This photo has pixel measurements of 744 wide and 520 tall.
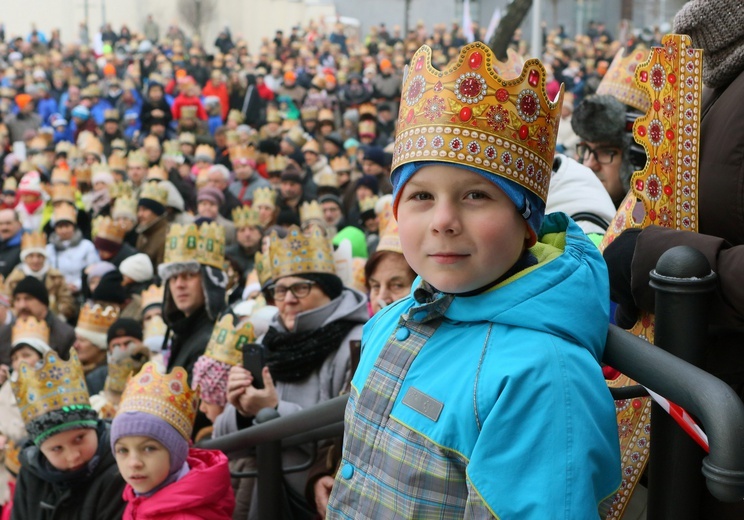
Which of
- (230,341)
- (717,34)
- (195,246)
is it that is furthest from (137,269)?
(717,34)

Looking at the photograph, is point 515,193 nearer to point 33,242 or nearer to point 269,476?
point 269,476

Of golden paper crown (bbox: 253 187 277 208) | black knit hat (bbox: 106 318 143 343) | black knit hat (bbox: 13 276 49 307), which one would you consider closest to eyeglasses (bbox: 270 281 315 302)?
black knit hat (bbox: 106 318 143 343)

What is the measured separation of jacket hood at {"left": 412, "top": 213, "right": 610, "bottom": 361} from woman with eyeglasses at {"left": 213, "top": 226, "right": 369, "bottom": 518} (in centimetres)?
206

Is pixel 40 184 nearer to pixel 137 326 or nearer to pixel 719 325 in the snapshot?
pixel 137 326

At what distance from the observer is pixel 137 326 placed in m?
6.20

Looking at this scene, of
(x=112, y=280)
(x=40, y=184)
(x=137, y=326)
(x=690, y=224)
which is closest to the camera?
(x=690, y=224)

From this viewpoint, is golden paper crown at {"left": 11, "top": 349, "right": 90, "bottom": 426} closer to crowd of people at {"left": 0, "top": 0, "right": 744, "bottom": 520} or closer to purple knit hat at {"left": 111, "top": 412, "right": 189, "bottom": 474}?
crowd of people at {"left": 0, "top": 0, "right": 744, "bottom": 520}

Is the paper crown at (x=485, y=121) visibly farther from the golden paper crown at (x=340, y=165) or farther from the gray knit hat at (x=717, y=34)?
the golden paper crown at (x=340, y=165)

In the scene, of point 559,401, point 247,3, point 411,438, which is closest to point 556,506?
point 559,401

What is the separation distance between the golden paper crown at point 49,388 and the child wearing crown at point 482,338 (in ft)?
8.99

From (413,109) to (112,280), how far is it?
6455mm

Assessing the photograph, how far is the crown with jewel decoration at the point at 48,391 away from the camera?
4043 mm

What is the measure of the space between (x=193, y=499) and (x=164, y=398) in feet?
1.69

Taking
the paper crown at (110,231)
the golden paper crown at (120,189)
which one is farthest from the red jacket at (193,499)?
the golden paper crown at (120,189)
